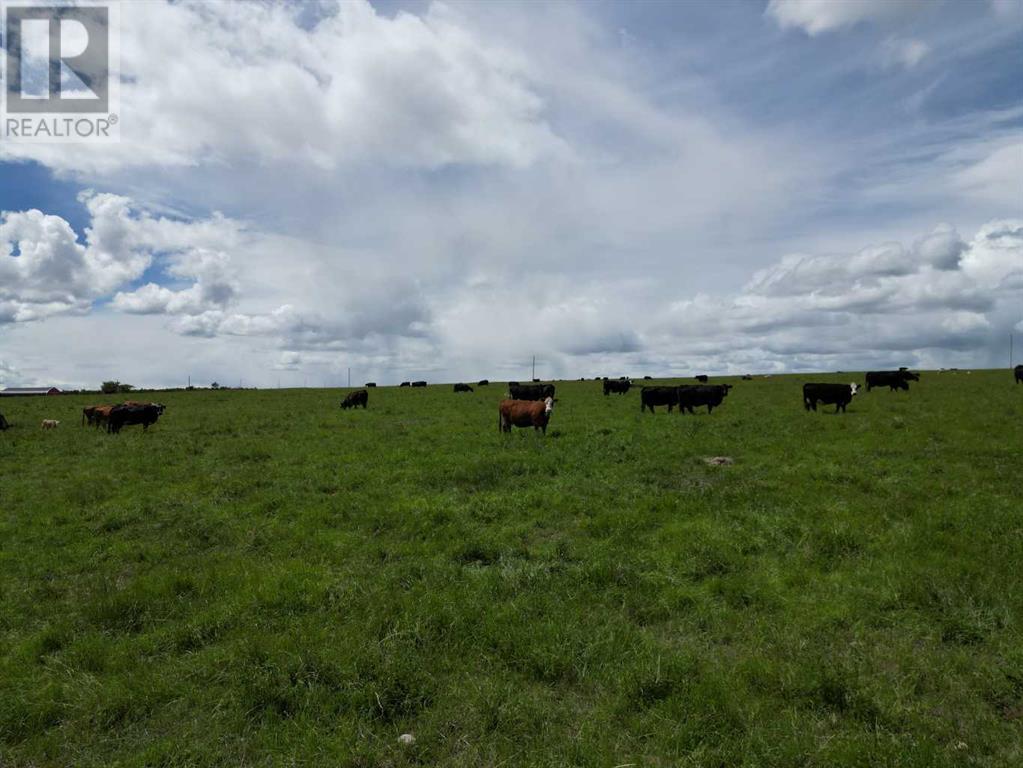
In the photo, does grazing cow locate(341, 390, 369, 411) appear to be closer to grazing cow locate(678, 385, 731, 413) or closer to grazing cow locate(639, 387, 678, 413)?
grazing cow locate(639, 387, 678, 413)

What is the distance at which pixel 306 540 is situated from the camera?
10.7 metres

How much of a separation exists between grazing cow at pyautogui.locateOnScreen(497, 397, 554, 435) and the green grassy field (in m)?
7.84

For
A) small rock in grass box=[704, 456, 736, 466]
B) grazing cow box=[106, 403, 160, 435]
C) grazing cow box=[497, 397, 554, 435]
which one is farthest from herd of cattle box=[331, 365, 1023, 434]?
grazing cow box=[106, 403, 160, 435]

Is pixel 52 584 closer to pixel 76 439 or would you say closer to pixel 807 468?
pixel 807 468

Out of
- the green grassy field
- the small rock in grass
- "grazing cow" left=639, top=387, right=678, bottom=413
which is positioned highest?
"grazing cow" left=639, top=387, right=678, bottom=413

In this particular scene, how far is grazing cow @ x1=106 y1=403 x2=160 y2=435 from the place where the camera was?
29.3 meters

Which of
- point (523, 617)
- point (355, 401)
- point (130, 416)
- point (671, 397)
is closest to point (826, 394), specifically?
point (671, 397)

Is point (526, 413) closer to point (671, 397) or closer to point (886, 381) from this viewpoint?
point (671, 397)

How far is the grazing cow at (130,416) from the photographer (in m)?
29.3

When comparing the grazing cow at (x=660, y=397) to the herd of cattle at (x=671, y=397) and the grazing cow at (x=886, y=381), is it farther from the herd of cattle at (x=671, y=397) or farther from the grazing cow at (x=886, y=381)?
the grazing cow at (x=886, y=381)

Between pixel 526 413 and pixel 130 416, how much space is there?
2169 centimetres

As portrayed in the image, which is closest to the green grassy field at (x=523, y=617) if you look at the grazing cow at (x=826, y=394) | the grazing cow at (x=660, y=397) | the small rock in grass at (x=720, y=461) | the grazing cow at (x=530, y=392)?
the small rock in grass at (x=720, y=461)

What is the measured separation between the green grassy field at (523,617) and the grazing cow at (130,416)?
1555 centimetres

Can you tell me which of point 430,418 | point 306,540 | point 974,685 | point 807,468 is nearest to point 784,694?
point 974,685
